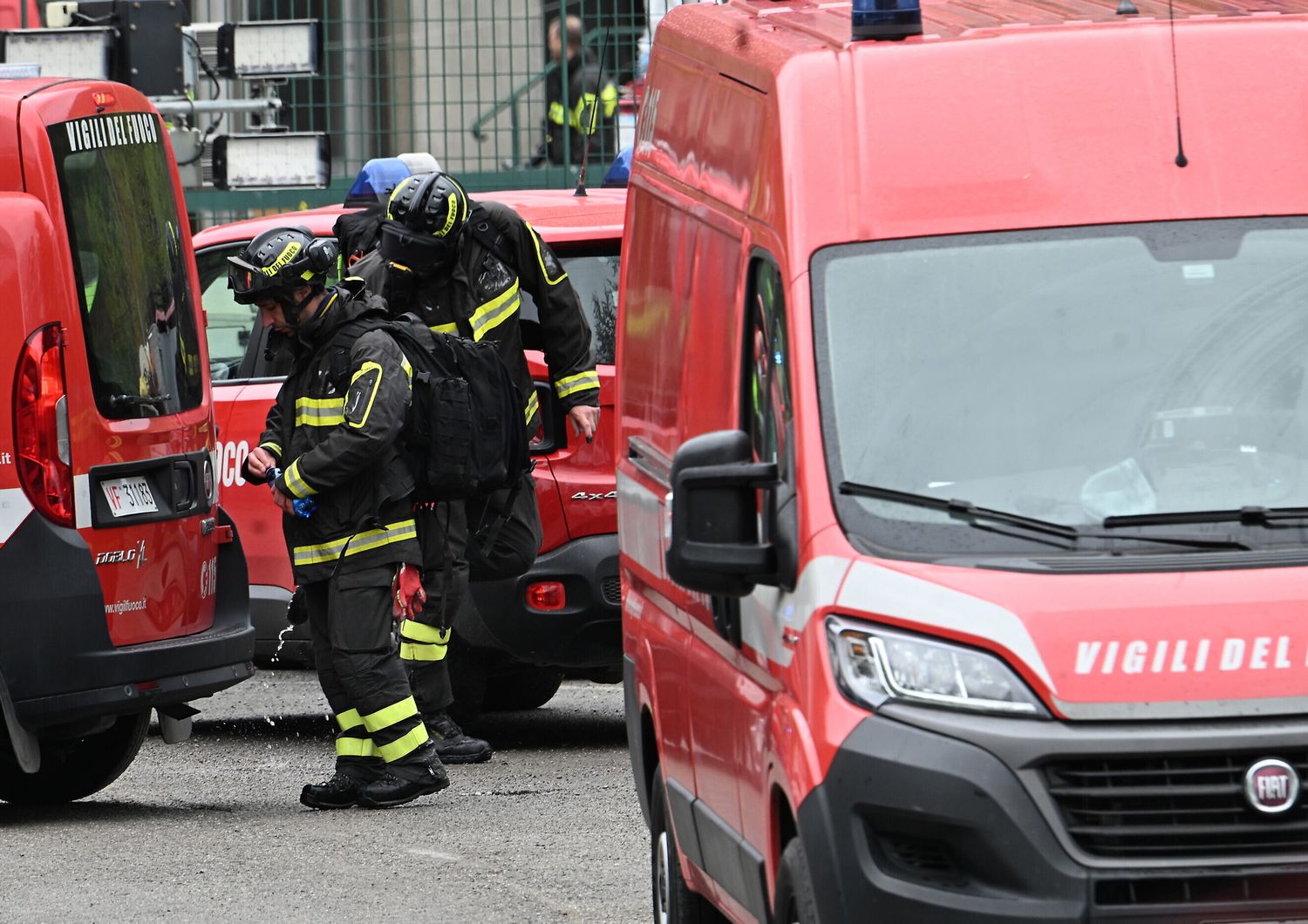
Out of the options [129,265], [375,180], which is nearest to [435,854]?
[129,265]

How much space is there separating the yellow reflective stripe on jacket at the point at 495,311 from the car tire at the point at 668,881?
123 inches

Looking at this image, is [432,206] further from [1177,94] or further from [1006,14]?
[1177,94]

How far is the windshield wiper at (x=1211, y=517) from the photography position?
181 inches

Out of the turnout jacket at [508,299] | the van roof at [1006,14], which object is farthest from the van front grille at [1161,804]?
the turnout jacket at [508,299]

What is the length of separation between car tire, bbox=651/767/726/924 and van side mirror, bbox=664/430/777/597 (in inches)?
56.8

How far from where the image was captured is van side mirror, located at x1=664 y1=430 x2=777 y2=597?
4.71 m

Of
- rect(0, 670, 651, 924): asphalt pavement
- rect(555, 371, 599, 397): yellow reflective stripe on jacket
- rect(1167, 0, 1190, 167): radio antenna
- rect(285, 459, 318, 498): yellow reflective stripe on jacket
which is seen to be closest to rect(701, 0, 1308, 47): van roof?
rect(1167, 0, 1190, 167): radio antenna

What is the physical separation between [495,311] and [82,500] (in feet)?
6.42

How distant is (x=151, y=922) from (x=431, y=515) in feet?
8.15

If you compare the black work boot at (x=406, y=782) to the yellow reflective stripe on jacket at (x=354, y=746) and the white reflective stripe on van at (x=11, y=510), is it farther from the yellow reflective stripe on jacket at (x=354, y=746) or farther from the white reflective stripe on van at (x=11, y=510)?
the white reflective stripe on van at (x=11, y=510)

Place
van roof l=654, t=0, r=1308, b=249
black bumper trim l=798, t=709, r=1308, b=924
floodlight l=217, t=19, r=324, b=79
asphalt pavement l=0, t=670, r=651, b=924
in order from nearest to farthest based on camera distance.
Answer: black bumper trim l=798, t=709, r=1308, b=924 < van roof l=654, t=0, r=1308, b=249 < asphalt pavement l=0, t=670, r=651, b=924 < floodlight l=217, t=19, r=324, b=79

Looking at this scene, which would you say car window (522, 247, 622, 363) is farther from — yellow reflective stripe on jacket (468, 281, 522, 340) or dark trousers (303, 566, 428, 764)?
dark trousers (303, 566, 428, 764)

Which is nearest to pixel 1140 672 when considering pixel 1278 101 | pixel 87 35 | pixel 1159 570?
pixel 1159 570

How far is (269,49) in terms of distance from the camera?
13.3 metres
